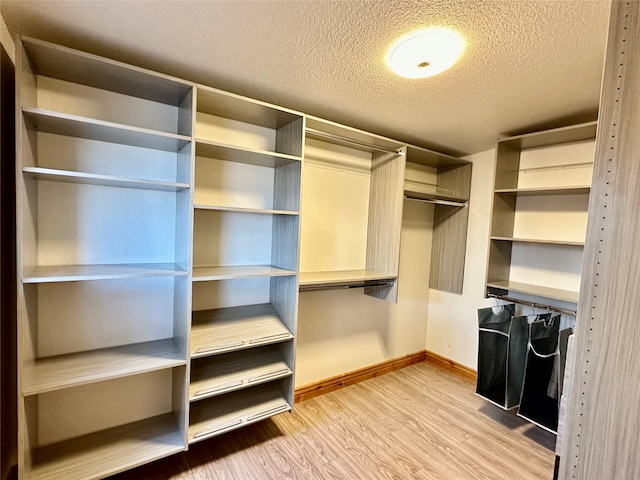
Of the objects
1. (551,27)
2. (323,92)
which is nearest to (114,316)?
(323,92)

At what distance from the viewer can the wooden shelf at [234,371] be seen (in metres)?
1.79

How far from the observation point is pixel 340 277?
2322 mm

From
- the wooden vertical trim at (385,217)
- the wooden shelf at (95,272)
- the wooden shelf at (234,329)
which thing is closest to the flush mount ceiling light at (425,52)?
the wooden vertical trim at (385,217)

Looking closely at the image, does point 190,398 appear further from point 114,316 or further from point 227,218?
point 227,218

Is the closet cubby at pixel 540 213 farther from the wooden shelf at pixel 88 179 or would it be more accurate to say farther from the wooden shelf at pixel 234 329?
the wooden shelf at pixel 88 179

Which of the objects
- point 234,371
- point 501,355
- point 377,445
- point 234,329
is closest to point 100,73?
point 234,329

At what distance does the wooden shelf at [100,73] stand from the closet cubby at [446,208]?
200cm

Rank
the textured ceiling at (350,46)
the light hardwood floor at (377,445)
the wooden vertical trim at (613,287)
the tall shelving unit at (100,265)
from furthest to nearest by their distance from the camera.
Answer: the light hardwood floor at (377,445) < the tall shelving unit at (100,265) < the textured ceiling at (350,46) < the wooden vertical trim at (613,287)

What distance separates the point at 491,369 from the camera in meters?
2.33

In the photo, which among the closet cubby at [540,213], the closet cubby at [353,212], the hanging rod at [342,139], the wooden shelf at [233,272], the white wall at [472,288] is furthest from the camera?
the white wall at [472,288]

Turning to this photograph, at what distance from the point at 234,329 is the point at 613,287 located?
175 centimetres

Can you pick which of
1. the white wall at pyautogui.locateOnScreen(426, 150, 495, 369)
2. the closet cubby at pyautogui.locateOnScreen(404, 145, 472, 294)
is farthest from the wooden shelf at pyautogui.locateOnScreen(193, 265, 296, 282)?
the white wall at pyautogui.locateOnScreen(426, 150, 495, 369)

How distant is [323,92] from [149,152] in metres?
1.08

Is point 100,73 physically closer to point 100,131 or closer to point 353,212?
point 100,131
